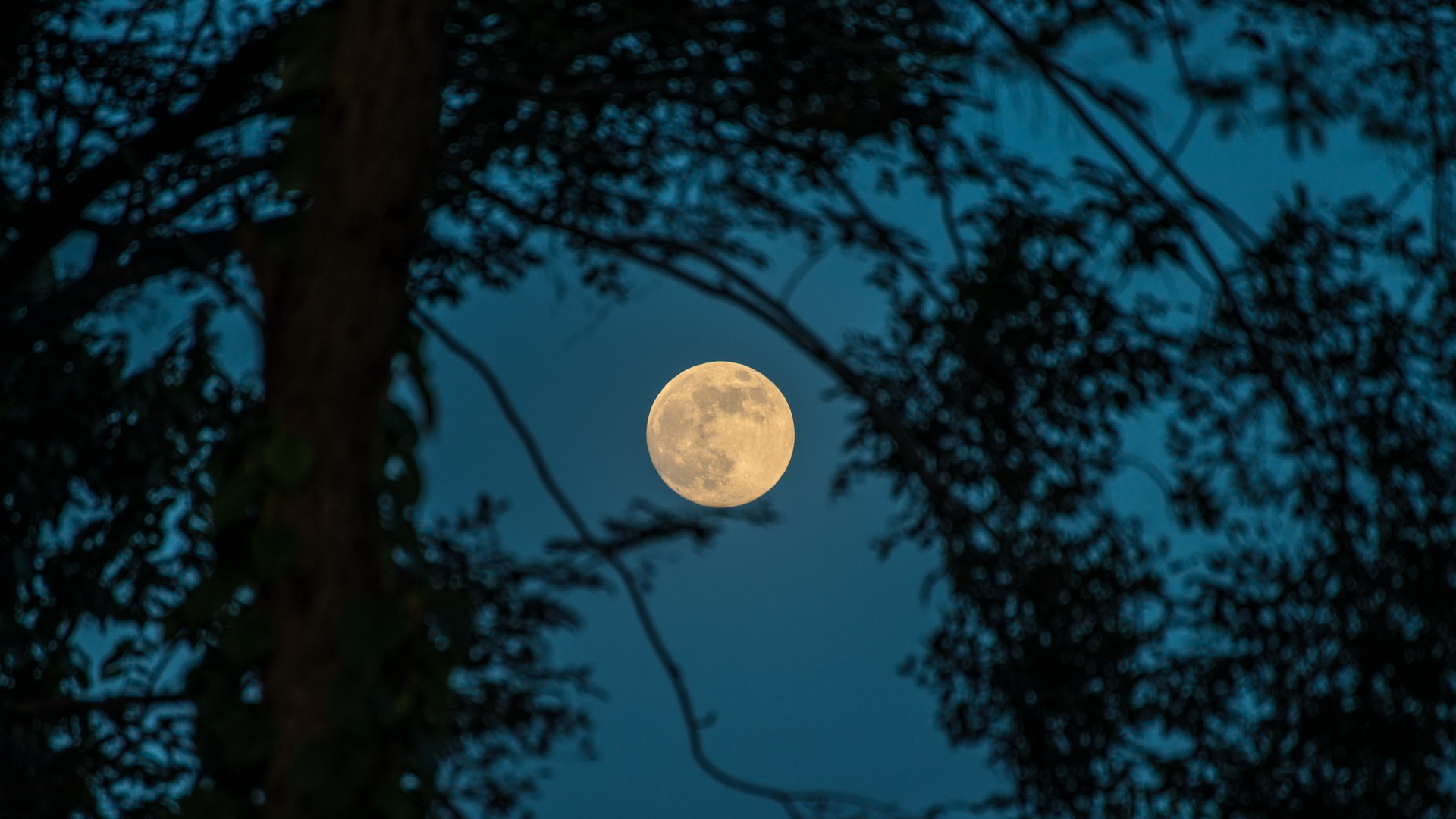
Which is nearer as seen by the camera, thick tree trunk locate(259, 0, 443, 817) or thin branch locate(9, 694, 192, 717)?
thick tree trunk locate(259, 0, 443, 817)

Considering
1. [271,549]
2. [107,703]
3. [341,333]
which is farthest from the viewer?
[107,703]

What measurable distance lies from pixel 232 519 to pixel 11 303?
3900 millimetres

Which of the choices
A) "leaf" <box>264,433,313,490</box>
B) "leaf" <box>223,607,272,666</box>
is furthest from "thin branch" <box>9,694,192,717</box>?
"leaf" <box>264,433,313,490</box>

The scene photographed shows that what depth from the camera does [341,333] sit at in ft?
9.61

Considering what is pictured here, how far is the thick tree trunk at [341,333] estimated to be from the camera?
283cm

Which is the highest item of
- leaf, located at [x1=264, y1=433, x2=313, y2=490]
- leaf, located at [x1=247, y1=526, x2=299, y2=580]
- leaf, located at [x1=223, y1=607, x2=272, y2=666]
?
leaf, located at [x1=264, y1=433, x2=313, y2=490]

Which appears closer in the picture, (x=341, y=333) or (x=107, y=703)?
(x=341, y=333)

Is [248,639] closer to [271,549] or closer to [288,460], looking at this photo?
[271,549]

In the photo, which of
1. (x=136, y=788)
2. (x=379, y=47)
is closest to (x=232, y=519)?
(x=379, y=47)

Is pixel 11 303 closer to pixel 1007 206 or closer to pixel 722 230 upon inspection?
pixel 722 230

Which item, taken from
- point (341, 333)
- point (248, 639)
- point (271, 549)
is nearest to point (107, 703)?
point (248, 639)

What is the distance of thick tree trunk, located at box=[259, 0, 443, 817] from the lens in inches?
111

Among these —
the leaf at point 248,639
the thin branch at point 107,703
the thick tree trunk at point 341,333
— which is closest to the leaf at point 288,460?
the thick tree trunk at point 341,333

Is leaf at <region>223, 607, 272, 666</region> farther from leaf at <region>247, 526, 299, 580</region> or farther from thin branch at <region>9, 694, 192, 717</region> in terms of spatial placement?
thin branch at <region>9, 694, 192, 717</region>
